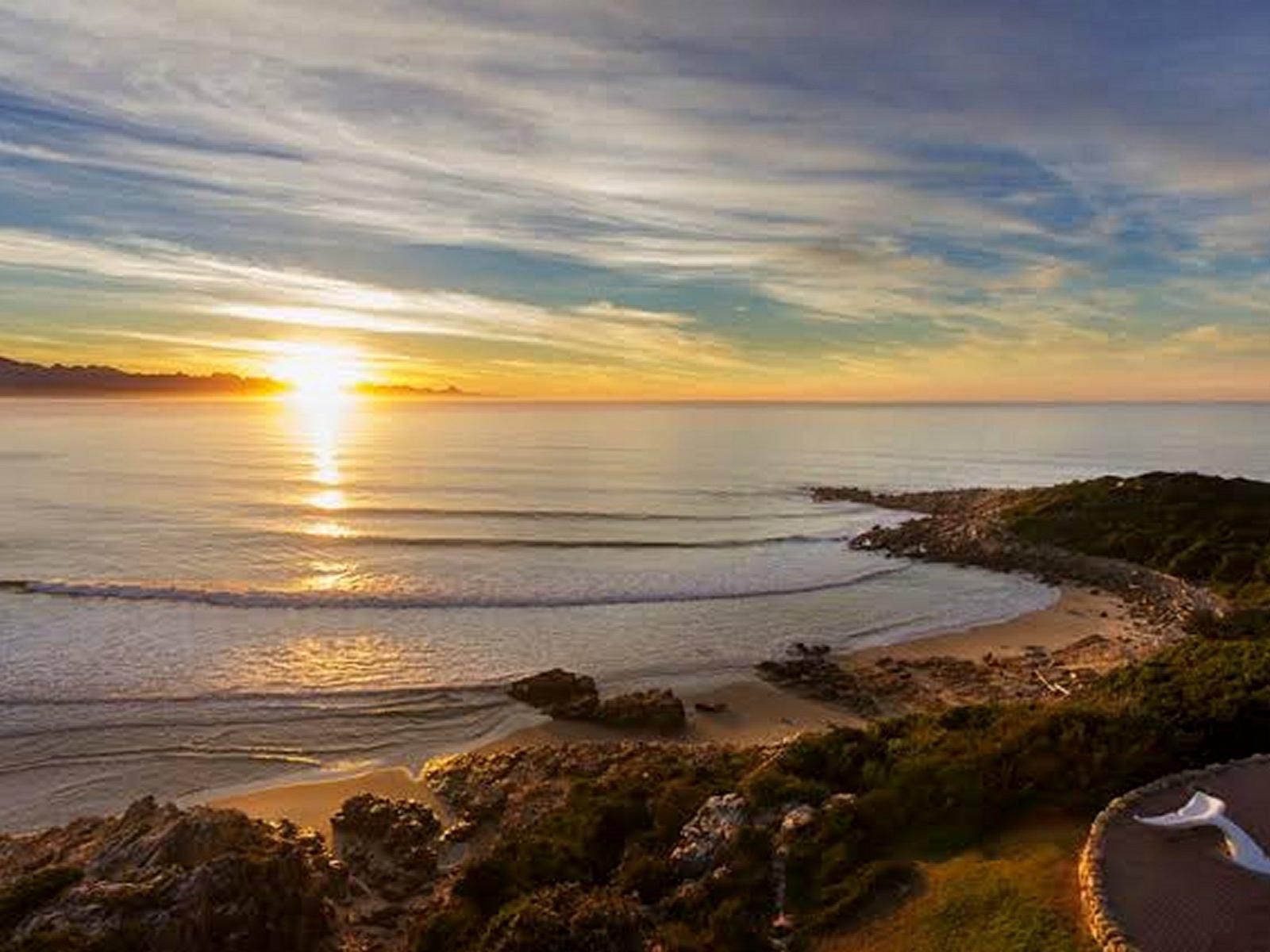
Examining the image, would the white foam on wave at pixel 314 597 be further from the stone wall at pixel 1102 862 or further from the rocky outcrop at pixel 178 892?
the stone wall at pixel 1102 862

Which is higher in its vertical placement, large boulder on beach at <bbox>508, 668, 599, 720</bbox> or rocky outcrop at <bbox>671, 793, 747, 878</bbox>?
rocky outcrop at <bbox>671, 793, 747, 878</bbox>

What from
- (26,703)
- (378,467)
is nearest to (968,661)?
(26,703)

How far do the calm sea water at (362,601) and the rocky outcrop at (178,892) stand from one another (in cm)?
665

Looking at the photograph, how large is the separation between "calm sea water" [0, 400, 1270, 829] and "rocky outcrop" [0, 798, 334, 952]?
665cm

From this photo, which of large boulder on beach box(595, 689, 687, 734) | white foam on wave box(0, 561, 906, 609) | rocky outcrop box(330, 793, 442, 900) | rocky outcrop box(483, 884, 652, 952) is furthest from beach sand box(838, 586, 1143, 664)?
rocky outcrop box(483, 884, 652, 952)

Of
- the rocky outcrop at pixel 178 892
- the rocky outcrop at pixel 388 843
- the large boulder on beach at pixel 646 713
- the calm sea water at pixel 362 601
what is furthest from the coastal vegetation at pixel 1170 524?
the rocky outcrop at pixel 178 892

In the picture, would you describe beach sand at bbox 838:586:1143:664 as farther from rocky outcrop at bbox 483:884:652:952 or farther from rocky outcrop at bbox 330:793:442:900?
rocky outcrop at bbox 483:884:652:952

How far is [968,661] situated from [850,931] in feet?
70.3

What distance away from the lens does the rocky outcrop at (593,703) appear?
2530 cm

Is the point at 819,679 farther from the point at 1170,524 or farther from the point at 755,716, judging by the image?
the point at 1170,524

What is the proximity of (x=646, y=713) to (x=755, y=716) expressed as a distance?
353 centimetres

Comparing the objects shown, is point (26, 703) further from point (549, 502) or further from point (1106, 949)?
point (549, 502)

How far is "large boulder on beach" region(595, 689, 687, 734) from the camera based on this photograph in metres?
25.2

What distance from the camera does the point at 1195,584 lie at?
39938 millimetres
